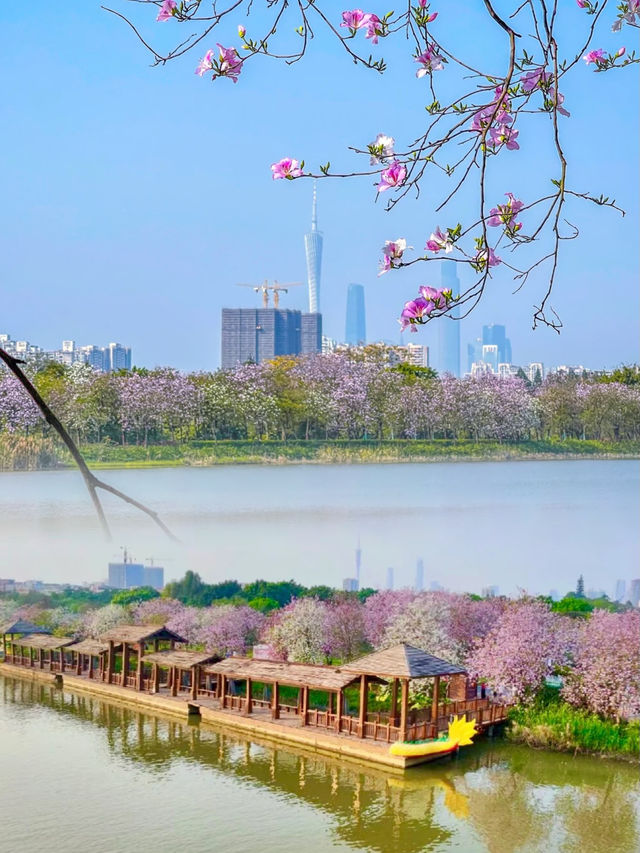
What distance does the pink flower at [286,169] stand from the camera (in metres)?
1.65

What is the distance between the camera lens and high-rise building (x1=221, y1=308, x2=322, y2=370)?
80.6 feet

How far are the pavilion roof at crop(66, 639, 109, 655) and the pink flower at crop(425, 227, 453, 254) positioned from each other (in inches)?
450

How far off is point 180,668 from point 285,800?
3729mm

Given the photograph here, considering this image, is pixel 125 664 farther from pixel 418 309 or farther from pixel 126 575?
pixel 418 309

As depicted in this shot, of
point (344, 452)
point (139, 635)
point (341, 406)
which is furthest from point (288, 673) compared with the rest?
point (344, 452)

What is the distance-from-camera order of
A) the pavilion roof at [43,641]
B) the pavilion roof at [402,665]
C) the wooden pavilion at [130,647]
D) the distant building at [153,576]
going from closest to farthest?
1. the pavilion roof at [402,665]
2. the wooden pavilion at [130,647]
3. the pavilion roof at [43,641]
4. the distant building at [153,576]

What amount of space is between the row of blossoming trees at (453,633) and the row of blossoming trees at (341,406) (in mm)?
5718

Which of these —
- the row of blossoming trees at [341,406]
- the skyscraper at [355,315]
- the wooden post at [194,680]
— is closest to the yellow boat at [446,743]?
the wooden post at [194,680]

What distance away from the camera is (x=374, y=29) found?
5.48 feet

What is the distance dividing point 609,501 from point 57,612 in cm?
1027

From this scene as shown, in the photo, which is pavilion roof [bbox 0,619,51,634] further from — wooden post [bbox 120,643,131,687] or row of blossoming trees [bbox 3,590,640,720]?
wooden post [bbox 120,643,131,687]

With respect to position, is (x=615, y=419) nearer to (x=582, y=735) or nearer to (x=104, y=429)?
(x=104, y=429)

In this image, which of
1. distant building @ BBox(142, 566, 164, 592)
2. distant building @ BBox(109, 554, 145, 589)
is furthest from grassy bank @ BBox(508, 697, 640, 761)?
distant building @ BBox(109, 554, 145, 589)

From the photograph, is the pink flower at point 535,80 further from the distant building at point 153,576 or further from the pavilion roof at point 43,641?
the distant building at point 153,576
